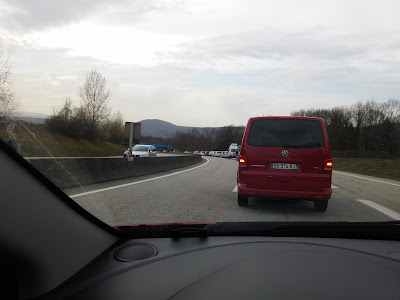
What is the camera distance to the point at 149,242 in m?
2.51

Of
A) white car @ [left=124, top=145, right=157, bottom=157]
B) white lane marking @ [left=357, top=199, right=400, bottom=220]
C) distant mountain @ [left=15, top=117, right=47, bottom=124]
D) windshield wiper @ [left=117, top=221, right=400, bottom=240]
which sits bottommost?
white lane marking @ [left=357, top=199, right=400, bottom=220]

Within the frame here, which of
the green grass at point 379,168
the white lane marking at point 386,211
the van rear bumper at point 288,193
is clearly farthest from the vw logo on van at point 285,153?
the green grass at point 379,168

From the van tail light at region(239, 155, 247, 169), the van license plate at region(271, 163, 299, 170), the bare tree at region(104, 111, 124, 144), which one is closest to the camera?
the bare tree at region(104, 111, 124, 144)

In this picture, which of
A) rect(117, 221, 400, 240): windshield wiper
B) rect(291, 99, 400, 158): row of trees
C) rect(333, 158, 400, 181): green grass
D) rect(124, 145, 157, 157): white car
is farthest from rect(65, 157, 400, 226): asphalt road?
rect(291, 99, 400, 158): row of trees

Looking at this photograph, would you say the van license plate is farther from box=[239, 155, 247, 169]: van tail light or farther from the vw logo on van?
box=[239, 155, 247, 169]: van tail light

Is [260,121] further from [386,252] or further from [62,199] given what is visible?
[62,199]

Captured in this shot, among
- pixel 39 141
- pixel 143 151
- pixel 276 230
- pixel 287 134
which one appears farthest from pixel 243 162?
pixel 143 151

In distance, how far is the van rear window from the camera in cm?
684

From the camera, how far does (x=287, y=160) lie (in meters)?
6.78

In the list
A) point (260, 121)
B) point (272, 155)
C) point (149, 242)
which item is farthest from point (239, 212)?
point (149, 242)

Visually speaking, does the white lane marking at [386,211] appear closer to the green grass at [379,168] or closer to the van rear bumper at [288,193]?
the van rear bumper at [288,193]

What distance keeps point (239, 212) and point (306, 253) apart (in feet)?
13.9

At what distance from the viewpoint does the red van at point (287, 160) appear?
6.68 meters

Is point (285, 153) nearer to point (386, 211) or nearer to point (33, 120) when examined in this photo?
point (386, 211)
